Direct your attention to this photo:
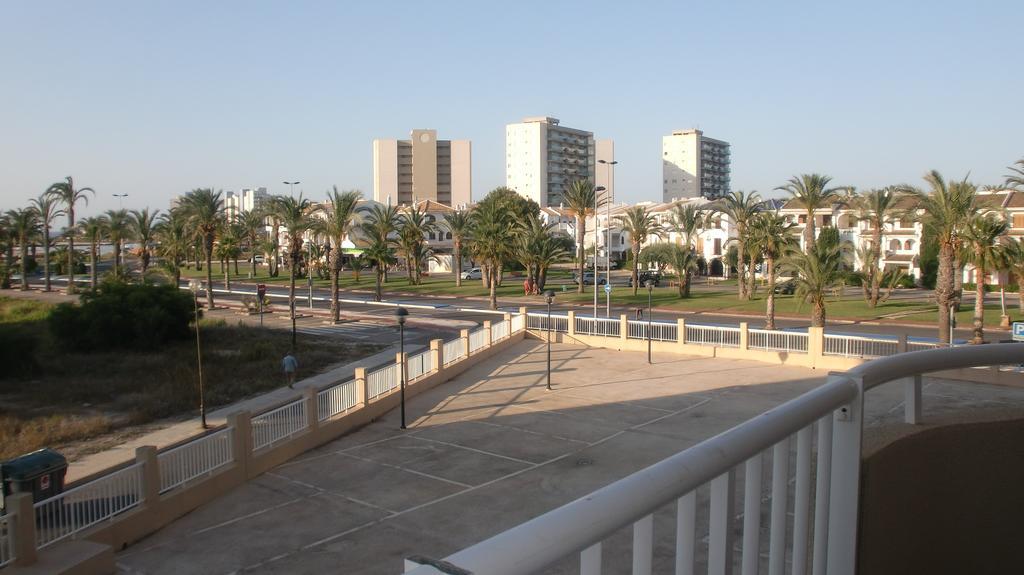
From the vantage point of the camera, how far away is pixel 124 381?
29406 mm

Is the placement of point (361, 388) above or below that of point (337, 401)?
above

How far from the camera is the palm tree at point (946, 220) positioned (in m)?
30.5

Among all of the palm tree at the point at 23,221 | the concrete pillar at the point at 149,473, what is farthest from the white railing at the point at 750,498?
the palm tree at the point at 23,221

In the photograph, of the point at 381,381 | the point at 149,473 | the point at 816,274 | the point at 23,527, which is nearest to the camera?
the point at 23,527

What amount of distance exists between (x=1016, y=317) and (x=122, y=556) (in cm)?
4444

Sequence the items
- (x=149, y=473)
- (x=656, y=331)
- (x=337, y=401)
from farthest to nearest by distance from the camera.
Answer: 1. (x=656, y=331)
2. (x=337, y=401)
3. (x=149, y=473)

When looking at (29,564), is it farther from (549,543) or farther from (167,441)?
(549,543)

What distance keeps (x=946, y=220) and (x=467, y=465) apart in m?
23.7

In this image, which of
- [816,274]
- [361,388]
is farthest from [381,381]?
[816,274]

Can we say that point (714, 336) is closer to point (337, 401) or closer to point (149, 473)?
point (337, 401)

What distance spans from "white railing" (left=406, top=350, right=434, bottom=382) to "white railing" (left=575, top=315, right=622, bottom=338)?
33.8 ft

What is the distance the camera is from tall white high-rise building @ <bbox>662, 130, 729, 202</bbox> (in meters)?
158

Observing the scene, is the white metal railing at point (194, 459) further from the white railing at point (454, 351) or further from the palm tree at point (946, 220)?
the palm tree at point (946, 220)

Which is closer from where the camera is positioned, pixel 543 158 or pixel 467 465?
Result: pixel 467 465
